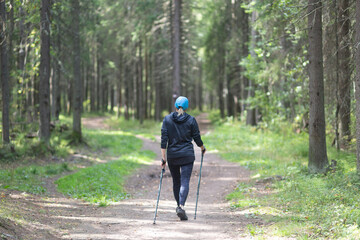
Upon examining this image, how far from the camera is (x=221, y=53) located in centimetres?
3712

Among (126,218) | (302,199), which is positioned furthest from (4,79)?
(302,199)

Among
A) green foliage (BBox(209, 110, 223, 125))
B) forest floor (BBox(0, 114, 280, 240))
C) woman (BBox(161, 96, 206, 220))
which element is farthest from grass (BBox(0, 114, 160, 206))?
green foliage (BBox(209, 110, 223, 125))

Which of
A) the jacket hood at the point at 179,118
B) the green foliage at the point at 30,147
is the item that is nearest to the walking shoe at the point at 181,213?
the jacket hood at the point at 179,118

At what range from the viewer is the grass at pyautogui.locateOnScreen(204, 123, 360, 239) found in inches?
226

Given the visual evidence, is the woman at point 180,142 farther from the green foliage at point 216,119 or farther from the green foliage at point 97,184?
the green foliage at point 216,119

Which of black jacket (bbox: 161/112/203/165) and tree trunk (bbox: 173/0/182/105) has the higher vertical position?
tree trunk (bbox: 173/0/182/105)

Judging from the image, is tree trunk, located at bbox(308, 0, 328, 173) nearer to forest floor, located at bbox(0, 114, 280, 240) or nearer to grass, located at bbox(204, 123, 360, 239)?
grass, located at bbox(204, 123, 360, 239)

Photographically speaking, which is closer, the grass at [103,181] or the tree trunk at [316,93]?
the grass at [103,181]

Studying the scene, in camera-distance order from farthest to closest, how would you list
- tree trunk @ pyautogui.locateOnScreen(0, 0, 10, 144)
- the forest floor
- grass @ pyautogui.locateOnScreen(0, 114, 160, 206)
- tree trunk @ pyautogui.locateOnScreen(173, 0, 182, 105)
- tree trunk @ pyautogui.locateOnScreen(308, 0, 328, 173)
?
tree trunk @ pyautogui.locateOnScreen(173, 0, 182, 105)
tree trunk @ pyautogui.locateOnScreen(0, 0, 10, 144)
tree trunk @ pyautogui.locateOnScreen(308, 0, 328, 173)
grass @ pyautogui.locateOnScreen(0, 114, 160, 206)
the forest floor

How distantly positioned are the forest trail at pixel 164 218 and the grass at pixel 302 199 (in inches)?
18.2

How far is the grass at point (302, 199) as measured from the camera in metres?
5.74

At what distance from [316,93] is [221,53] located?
2792cm

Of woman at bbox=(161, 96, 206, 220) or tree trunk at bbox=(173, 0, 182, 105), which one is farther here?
tree trunk at bbox=(173, 0, 182, 105)

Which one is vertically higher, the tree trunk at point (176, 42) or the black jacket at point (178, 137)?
the tree trunk at point (176, 42)
